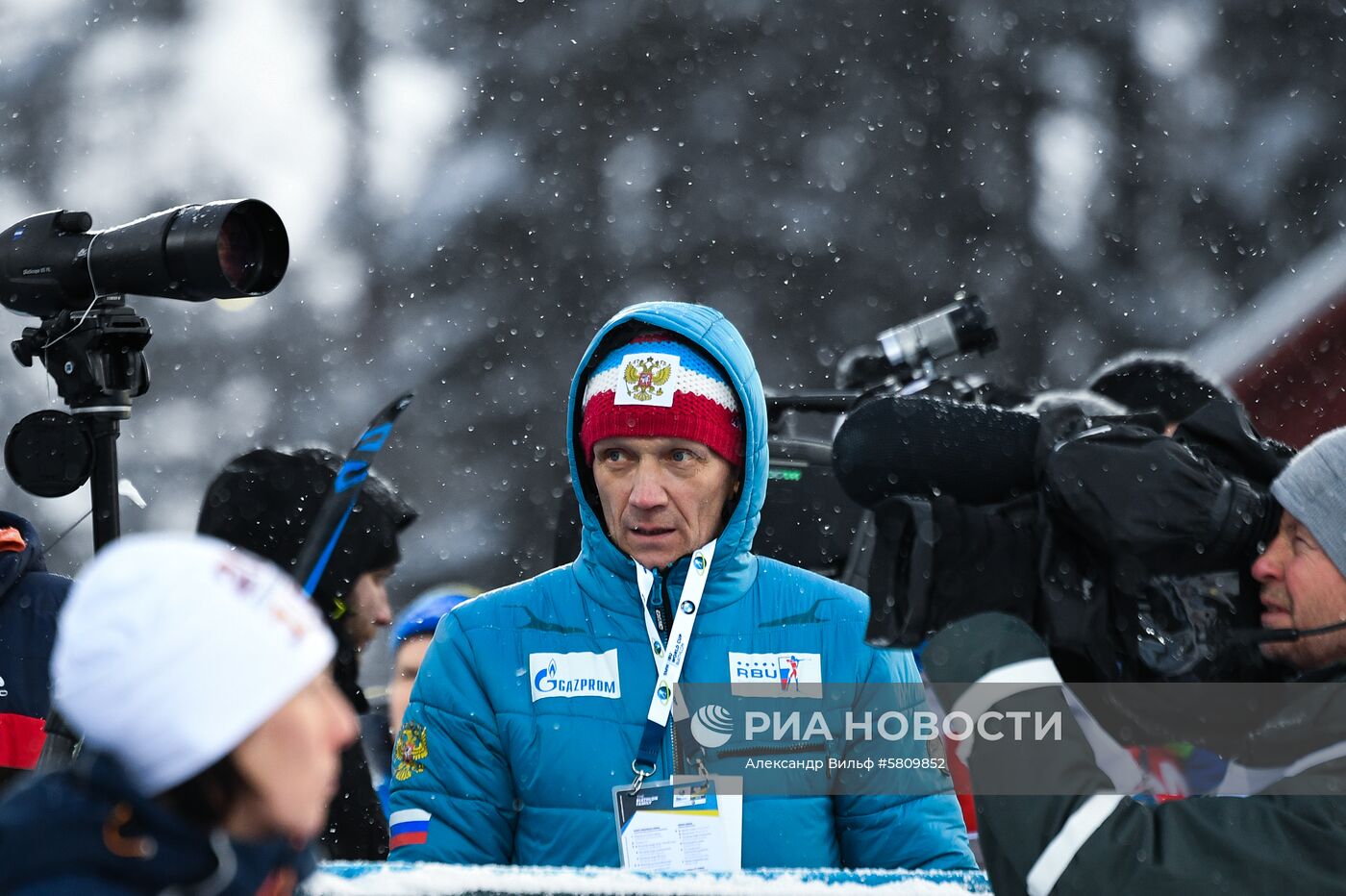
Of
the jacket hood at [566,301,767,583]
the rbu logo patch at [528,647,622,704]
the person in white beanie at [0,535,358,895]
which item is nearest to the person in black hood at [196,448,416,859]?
the jacket hood at [566,301,767,583]

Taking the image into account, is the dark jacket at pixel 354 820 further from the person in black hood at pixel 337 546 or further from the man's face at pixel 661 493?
the man's face at pixel 661 493

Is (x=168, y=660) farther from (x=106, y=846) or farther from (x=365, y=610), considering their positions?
(x=365, y=610)

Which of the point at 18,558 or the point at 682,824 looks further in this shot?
the point at 18,558

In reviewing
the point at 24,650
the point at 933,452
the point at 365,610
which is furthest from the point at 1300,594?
the point at 24,650

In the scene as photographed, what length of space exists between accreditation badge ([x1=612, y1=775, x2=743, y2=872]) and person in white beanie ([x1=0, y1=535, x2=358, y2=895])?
0.60m

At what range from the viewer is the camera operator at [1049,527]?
1.59 m

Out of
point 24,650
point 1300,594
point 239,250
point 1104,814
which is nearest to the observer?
point 1104,814

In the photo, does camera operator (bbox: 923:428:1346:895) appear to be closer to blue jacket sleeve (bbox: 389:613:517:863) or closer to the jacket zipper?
the jacket zipper

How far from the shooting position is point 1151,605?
166 cm

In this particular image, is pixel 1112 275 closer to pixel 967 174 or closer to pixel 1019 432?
pixel 967 174

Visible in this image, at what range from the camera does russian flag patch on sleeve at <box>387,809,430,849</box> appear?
1.91 m

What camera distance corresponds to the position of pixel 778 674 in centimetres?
203

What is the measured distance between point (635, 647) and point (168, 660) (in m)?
0.81

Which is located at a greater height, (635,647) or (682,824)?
(635,647)
